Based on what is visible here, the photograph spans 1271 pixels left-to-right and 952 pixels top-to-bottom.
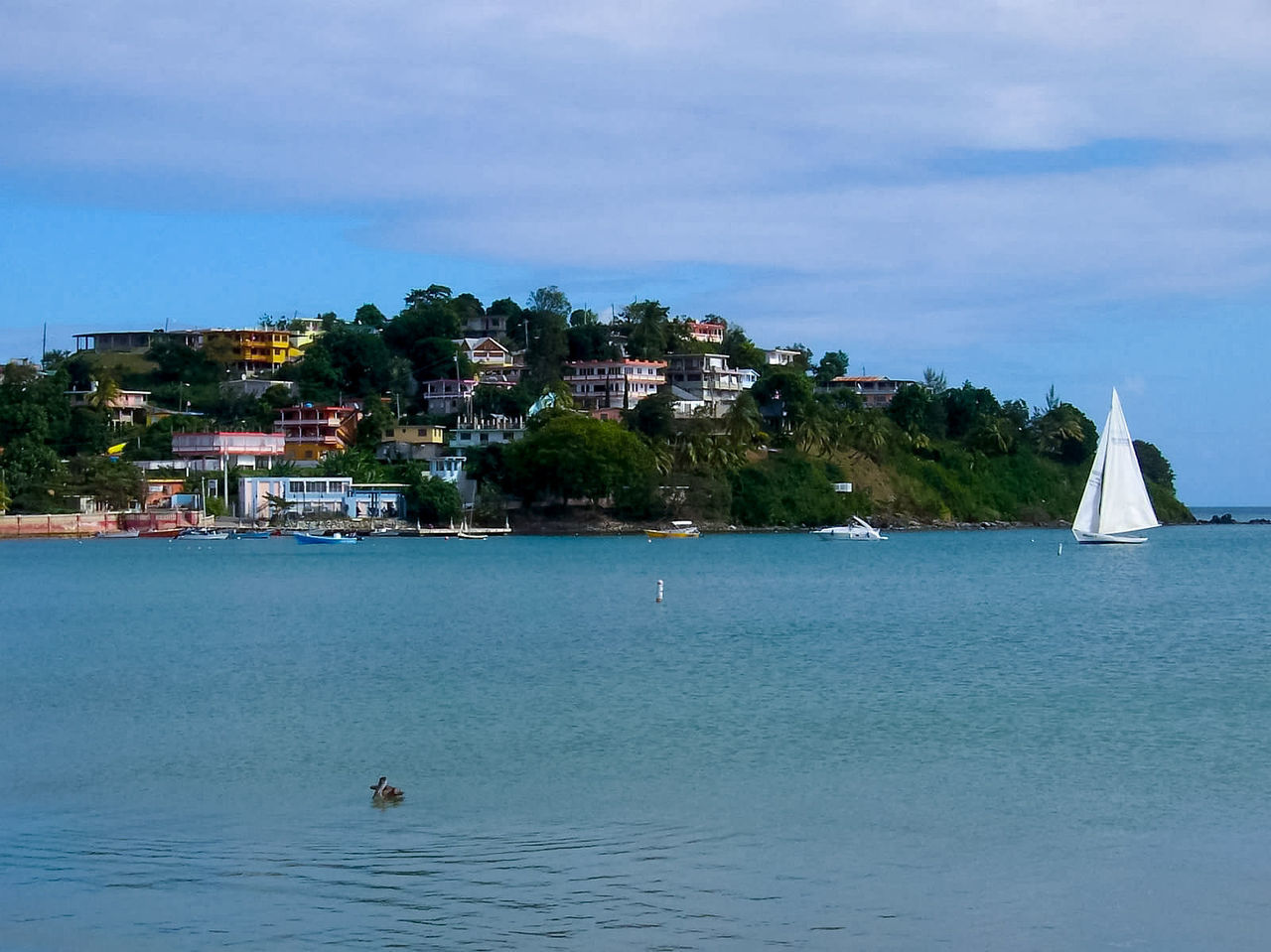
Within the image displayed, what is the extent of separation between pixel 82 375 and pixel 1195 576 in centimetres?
10305

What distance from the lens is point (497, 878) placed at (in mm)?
15359

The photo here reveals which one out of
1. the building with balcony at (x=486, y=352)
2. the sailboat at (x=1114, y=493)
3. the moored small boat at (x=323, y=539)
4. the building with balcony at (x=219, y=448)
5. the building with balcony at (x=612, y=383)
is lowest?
the moored small boat at (x=323, y=539)

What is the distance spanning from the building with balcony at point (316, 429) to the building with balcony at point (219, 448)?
3.34 meters

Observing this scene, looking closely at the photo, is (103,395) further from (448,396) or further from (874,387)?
(874,387)

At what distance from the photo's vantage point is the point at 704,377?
14225 centimetres

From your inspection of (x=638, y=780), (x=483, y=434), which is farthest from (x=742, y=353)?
(x=638, y=780)

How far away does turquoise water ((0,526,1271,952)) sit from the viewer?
46.2 feet

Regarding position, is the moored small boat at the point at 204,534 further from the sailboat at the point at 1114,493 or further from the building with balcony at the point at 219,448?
the sailboat at the point at 1114,493

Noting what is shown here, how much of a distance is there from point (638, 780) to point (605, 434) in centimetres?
9372

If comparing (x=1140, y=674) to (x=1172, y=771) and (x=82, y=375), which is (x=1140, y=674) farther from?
(x=82, y=375)

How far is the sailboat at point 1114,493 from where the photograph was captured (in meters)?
77.7

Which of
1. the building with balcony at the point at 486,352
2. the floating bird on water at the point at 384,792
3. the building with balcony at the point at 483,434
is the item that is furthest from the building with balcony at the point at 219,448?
the floating bird on water at the point at 384,792

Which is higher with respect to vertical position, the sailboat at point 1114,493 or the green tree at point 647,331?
the green tree at point 647,331

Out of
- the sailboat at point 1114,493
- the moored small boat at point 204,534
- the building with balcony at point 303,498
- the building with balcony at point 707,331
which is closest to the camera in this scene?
the sailboat at point 1114,493
